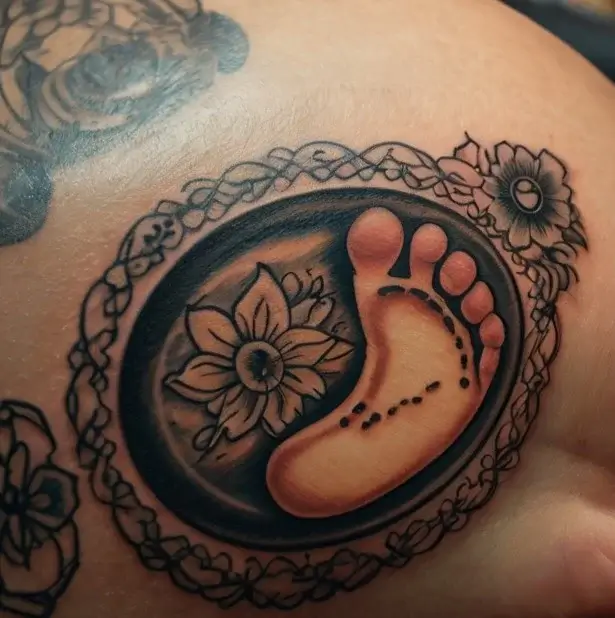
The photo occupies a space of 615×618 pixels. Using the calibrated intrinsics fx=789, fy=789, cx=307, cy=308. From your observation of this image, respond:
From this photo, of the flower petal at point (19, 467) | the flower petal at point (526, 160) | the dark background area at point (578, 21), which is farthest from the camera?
the dark background area at point (578, 21)

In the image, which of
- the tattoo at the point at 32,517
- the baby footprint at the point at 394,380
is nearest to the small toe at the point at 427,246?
the baby footprint at the point at 394,380

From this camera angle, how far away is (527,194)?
2.40ft

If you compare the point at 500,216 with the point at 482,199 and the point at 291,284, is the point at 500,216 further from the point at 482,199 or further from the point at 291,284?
the point at 291,284

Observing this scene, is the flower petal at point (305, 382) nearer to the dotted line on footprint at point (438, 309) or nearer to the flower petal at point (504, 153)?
the dotted line on footprint at point (438, 309)

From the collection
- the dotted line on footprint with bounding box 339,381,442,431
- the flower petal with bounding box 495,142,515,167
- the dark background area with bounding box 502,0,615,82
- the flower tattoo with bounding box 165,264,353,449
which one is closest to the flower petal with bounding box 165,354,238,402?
the flower tattoo with bounding box 165,264,353,449

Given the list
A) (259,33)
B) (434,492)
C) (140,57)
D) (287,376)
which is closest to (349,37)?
(259,33)

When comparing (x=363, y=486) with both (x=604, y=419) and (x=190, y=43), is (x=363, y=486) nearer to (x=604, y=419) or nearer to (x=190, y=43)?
(x=604, y=419)

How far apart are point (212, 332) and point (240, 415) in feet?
0.24

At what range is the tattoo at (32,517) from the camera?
636 millimetres

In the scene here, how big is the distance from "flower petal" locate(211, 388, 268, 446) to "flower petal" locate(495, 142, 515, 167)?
12.2 inches

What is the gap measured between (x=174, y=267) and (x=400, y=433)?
0.24 m

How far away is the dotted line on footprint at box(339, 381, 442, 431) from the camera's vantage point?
684 millimetres

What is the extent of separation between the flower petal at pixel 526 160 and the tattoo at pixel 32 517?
0.48 meters

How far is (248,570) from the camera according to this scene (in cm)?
68
